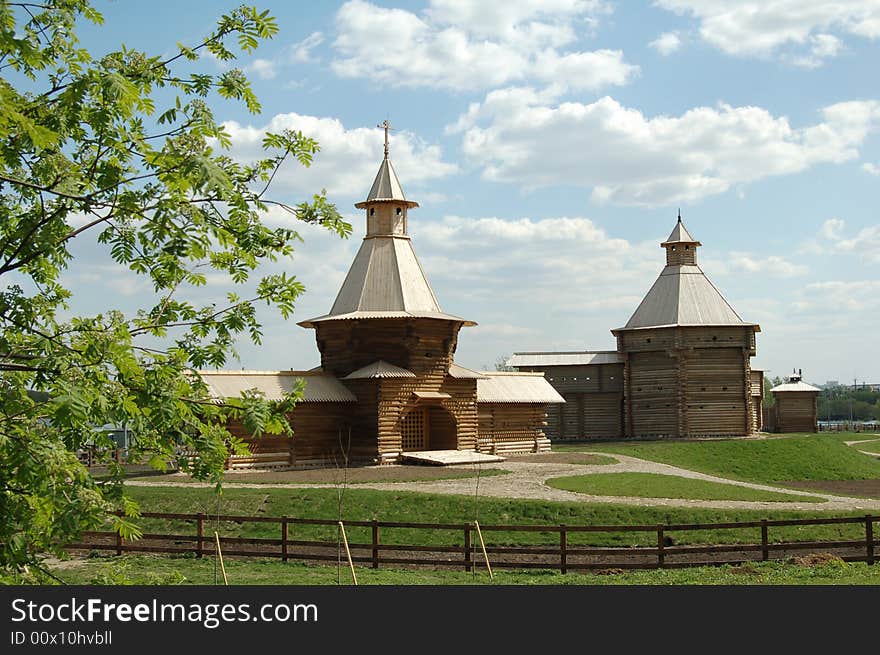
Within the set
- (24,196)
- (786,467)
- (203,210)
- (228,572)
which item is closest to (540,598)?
(203,210)

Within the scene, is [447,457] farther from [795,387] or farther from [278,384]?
[795,387]

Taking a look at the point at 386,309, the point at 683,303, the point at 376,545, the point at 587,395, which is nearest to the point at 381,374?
the point at 386,309

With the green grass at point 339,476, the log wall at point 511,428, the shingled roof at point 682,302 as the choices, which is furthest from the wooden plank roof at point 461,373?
the shingled roof at point 682,302

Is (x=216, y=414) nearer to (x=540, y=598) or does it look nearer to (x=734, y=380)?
(x=540, y=598)

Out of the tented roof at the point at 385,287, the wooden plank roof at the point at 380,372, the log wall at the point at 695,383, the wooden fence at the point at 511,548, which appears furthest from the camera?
the log wall at the point at 695,383

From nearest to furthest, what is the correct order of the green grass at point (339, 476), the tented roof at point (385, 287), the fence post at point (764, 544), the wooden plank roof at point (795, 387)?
the fence post at point (764, 544) → the green grass at point (339, 476) → the tented roof at point (385, 287) → the wooden plank roof at point (795, 387)

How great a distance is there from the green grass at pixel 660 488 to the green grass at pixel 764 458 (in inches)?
439

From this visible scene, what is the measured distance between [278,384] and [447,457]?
23.2 feet

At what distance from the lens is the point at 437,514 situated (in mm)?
22375

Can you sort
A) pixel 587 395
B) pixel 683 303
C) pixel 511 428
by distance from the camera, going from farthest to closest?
pixel 587 395
pixel 683 303
pixel 511 428

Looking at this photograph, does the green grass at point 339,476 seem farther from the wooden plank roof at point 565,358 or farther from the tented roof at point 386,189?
the wooden plank roof at point 565,358

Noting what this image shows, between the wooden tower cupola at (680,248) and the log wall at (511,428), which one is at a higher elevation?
the wooden tower cupola at (680,248)

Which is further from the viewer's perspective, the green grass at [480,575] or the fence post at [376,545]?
the fence post at [376,545]

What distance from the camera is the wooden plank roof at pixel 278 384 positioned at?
1266 inches
